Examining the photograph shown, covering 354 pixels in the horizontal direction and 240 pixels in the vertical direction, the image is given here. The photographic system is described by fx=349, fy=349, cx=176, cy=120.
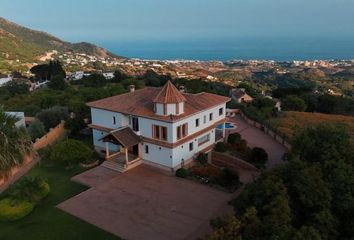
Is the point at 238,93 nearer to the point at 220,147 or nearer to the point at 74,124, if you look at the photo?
the point at 220,147

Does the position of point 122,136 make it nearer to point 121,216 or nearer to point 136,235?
point 121,216

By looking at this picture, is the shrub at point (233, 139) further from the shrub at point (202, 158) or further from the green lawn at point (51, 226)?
the green lawn at point (51, 226)

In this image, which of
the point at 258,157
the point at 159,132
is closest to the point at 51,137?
the point at 159,132

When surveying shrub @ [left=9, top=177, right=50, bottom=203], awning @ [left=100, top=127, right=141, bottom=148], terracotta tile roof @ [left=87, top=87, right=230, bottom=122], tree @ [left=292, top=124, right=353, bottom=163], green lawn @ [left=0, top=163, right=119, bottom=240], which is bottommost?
green lawn @ [left=0, top=163, right=119, bottom=240]

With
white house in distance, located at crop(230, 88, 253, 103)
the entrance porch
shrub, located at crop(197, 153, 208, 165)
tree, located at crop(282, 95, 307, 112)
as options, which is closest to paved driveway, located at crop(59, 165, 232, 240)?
the entrance porch

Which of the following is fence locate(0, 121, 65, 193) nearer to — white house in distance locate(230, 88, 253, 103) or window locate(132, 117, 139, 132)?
window locate(132, 117, 139, 132)
